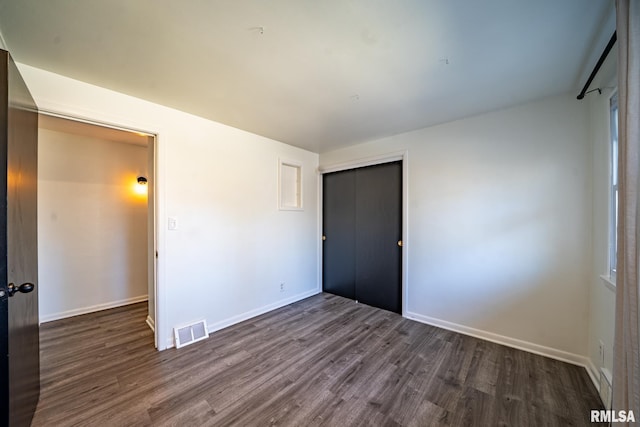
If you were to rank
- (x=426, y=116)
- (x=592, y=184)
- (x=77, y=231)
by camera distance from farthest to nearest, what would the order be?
(x=77, y=231), (x=426, y=116), (x=592, y=184)

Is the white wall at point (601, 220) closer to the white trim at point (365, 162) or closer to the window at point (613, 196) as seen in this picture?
the window at point (613, 196)

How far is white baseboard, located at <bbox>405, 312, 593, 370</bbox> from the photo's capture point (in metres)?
2.14

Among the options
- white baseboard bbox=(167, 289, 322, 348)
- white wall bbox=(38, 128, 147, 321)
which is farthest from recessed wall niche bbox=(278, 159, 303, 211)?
white wall bbox=(38, 128, 147, 321)

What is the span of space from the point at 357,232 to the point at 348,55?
2609 millimetres

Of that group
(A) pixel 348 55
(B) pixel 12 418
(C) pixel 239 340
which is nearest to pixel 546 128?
(A) pixel 348 55

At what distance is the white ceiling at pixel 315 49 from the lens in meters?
1.28

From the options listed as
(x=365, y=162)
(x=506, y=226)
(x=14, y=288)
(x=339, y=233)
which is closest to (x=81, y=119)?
(x=14, y=288)

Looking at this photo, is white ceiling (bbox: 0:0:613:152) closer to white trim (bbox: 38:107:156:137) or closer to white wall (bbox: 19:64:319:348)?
white wall (bbox: 19:64:319:348)

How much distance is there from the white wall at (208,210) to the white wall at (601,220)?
10.7 ft

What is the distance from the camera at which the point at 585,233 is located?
6.90 feet

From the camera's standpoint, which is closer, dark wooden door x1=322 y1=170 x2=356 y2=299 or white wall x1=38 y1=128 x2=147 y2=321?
white wall x1=38 y1=128 x2=147 y2=321

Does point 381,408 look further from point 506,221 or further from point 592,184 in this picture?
point 592,184

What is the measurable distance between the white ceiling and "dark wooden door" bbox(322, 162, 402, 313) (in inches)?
51.6

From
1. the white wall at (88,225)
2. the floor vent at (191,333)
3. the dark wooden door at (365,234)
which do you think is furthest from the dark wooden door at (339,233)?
the white wall at (88,225)
